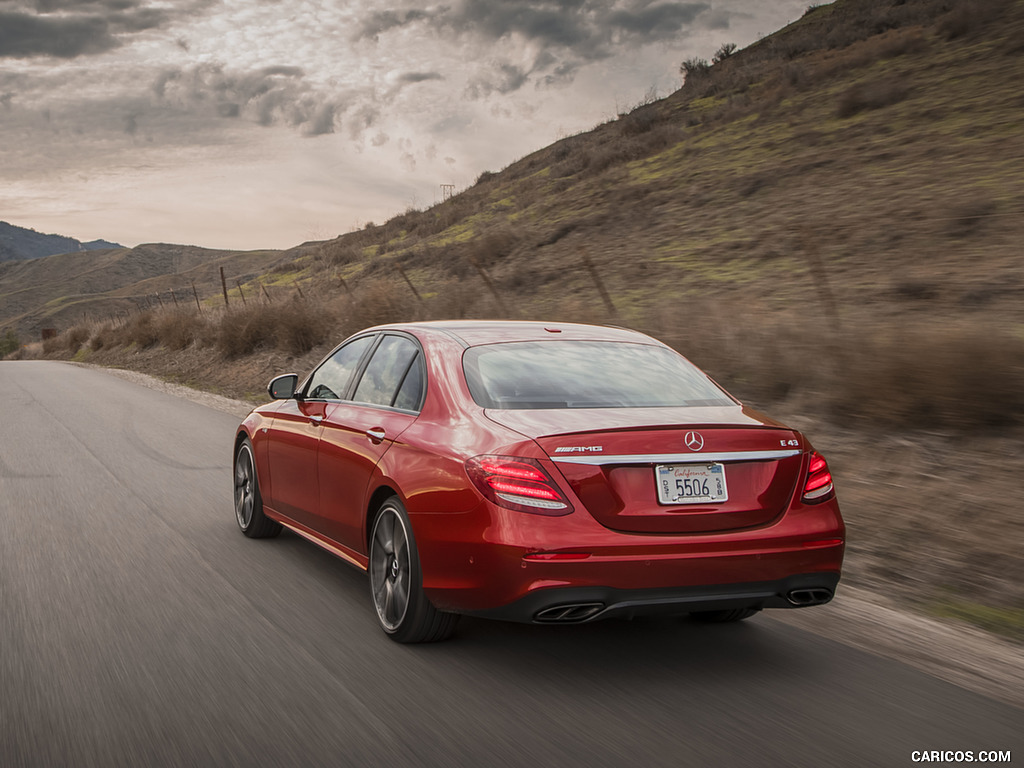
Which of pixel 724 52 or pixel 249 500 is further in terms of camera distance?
pixel 724 52

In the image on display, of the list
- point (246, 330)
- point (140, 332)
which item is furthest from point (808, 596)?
point (140, 332)

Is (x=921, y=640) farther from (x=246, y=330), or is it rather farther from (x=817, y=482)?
(x=246, y=330)

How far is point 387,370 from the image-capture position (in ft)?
17.5

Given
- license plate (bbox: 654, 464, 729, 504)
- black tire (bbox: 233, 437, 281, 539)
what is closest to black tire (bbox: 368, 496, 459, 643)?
license plate (bbox: 654, 464, 729, 504)

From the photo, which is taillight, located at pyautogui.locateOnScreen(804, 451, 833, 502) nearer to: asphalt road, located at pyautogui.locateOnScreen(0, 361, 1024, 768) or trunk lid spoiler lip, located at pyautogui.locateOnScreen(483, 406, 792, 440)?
trunk lid spoiler lip, located at pyautogui.locateOnScreen(483, 406, 792, 440)

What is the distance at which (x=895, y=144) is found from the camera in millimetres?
22125

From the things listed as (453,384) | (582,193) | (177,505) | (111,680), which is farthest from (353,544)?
(582,193)

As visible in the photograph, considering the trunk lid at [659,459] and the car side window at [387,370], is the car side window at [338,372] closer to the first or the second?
the car side window at [387,370]

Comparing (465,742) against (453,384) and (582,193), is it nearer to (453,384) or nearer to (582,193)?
(453,384)

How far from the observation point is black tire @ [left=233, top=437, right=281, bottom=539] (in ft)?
22.2

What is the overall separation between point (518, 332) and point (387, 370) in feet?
2.46

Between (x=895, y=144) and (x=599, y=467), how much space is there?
20740 mm

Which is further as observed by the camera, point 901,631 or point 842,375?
point 842,375

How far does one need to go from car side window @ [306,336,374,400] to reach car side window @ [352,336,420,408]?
0.24 metres
